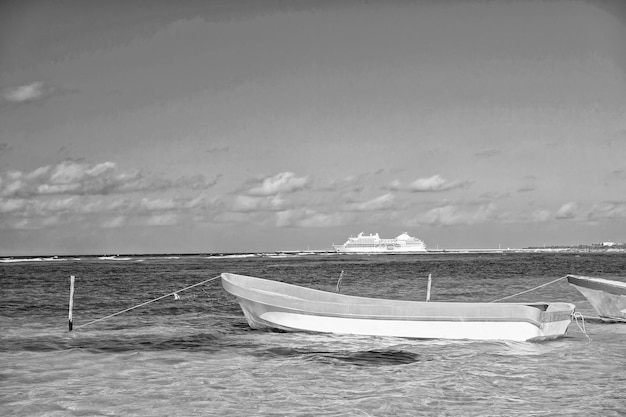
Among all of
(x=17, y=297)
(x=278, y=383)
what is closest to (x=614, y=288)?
(x=278, y=383)

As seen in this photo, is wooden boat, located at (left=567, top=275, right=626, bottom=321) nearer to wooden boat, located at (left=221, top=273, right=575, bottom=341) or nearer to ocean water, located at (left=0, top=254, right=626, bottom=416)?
ocean water, located at (left=0, top=254, right=626, bottom=416)

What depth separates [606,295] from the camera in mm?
24219

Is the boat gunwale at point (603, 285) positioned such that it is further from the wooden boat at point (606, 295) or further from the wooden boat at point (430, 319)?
the wooden boat at point (430, 319)

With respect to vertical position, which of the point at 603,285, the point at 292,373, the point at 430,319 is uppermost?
the point at 603,285

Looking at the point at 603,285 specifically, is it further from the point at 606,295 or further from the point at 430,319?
the point at 430,319

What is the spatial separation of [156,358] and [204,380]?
3544 millimetres

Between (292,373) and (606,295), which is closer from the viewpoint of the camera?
(292,373)

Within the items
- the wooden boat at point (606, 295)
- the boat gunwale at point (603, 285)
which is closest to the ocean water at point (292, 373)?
the wooden boat at point (606, 295)

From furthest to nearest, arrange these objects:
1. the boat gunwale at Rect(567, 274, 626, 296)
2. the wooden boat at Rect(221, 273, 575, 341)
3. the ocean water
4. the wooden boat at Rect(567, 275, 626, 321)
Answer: the wooden boat at Rect(567, 275, 626, 321)
the boat gunwale at Rect(567, 274, 626, 296)
the wooden boat at Rect(221, 273, 575, 341)
the ocean water

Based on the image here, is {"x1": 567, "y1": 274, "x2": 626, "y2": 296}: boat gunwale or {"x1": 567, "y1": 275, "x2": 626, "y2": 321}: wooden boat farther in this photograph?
{"x1": 567, "y1": 275, "x2": 626, "y2": 321}: wooden boat

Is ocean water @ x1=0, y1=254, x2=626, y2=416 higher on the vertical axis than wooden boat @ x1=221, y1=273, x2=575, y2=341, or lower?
lower

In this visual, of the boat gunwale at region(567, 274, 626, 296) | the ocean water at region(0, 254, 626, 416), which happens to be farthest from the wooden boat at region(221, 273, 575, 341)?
the boat gunwale at region(567, 274, 626, 296)

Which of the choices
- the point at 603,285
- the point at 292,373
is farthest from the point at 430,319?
the point at 603,285

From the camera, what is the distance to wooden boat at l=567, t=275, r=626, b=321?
23.8 meters
